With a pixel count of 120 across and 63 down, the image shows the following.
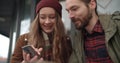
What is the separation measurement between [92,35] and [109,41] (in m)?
0.22

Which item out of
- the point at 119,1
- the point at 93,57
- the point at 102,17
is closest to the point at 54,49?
the point at 93,57

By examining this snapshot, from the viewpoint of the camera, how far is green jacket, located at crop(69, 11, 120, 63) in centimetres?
246

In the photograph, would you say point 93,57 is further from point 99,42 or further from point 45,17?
point 45,17

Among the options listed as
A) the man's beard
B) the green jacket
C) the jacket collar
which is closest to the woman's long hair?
the green jacket

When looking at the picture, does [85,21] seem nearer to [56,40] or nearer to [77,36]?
[77,36]

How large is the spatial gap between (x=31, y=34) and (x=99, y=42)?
0.75 meters

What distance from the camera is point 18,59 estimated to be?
2.79m

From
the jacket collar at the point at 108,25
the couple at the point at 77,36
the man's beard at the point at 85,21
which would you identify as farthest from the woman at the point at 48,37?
the jacket collar at the point at 108,25

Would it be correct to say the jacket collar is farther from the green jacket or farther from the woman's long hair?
the woman's long hair

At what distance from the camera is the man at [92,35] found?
2480 millimetres

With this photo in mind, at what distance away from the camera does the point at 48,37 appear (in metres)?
2.77

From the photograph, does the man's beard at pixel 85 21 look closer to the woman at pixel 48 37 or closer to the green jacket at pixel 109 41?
the green jacket at pixel 109 41

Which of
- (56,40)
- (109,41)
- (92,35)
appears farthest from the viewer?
(56,40)

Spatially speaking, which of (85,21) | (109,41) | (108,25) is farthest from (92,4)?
(109,41)
